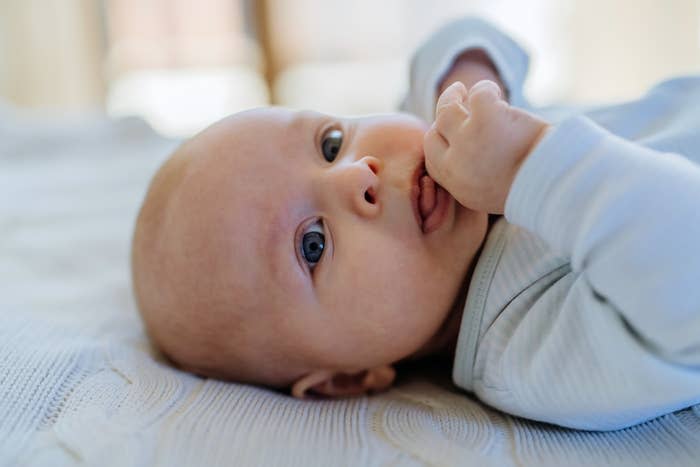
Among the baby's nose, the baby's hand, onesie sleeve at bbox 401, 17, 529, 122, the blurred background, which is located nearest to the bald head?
the baby's nose

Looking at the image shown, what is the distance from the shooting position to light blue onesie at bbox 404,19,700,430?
0.62m

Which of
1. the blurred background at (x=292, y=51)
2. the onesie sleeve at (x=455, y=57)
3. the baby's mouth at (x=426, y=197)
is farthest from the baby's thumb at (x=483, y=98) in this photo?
the blurred background at (x=292, y=51)

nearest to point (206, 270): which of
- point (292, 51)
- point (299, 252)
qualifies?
point (299, 252)

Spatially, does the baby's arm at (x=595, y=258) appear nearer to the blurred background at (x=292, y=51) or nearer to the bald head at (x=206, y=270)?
the bald head at (x=206, y=270)

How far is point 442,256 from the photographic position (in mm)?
799

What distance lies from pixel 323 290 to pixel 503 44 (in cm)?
71

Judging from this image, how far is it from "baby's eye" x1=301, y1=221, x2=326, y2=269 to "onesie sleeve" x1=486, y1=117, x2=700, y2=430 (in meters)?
0.23

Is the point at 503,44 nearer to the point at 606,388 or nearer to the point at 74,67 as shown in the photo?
the point at 606,388

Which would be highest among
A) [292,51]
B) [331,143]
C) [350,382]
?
[331,143]

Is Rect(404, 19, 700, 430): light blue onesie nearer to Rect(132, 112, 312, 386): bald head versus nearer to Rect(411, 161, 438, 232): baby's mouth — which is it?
Rect(411, 161, 438, 232): baby's mouth

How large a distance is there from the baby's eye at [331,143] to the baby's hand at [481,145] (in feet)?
0.46

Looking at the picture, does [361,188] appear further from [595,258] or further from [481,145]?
[595,258]

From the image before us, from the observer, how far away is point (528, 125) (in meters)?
0.69

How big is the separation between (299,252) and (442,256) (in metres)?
0.16
